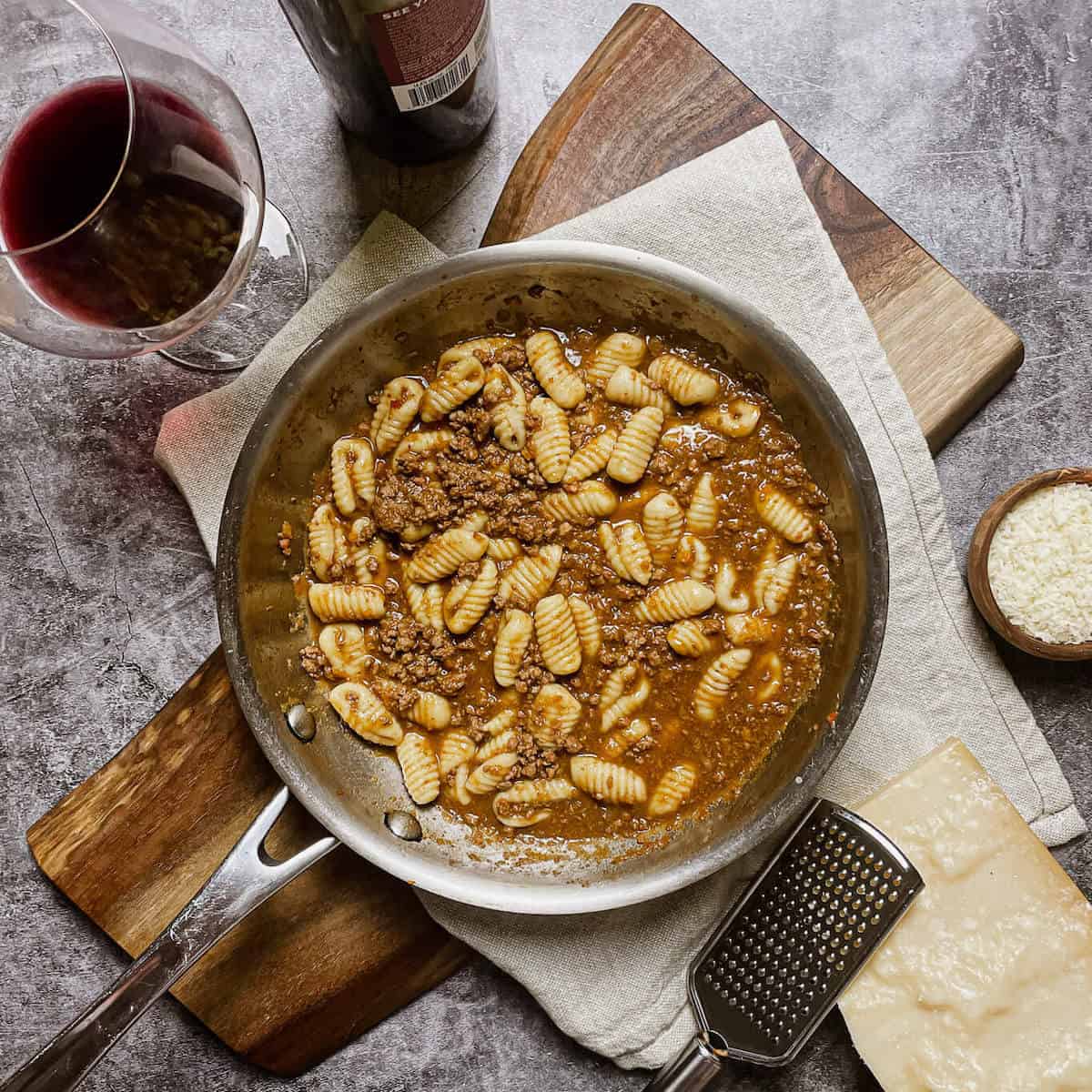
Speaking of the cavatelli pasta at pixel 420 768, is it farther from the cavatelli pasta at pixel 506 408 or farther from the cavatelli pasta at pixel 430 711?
the cavatelli pasta at pixel 506 408

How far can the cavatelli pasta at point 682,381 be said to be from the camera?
75.2 inches

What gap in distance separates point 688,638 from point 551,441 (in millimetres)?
463

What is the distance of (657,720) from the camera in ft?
6.30

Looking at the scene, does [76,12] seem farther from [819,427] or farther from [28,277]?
[819,427]

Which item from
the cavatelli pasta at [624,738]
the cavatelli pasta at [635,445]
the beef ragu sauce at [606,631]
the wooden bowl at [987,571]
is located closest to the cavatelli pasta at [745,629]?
the beef ragu sauce at [606,631]

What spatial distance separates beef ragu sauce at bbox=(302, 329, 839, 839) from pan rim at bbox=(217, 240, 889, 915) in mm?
129

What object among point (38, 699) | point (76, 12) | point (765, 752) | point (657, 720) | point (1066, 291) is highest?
point (76, 12)

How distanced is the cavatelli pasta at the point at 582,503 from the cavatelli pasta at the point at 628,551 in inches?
1.5

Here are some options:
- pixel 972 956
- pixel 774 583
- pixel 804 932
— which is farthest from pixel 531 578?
pixel 972 956

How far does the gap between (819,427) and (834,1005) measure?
3.86 feet

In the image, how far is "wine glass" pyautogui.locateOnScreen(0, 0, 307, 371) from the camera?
147 centimetres

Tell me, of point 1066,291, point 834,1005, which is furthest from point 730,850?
point 1066,291

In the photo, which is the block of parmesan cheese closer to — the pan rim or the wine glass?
the pan rim

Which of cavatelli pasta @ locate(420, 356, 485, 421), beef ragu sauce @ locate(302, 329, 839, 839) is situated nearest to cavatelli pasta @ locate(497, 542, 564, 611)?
beef ragu sauce @ locate(302, 329, 839, 839)
